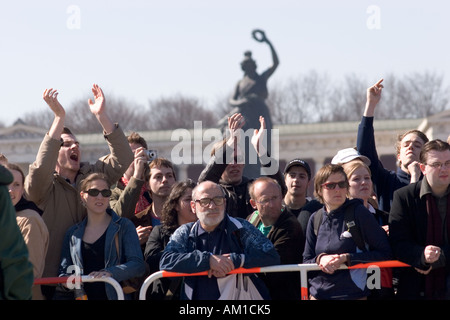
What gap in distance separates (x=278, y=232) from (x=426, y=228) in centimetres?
123

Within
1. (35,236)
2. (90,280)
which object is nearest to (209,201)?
(90,280)

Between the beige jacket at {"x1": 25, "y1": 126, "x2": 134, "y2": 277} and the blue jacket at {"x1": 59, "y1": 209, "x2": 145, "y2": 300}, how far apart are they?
0.19 meters

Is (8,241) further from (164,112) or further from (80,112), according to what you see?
(164,112)

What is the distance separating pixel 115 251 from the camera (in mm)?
8023

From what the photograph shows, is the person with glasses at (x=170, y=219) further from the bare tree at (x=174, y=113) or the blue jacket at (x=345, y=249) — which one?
the bare tree at (x=174, y=113)

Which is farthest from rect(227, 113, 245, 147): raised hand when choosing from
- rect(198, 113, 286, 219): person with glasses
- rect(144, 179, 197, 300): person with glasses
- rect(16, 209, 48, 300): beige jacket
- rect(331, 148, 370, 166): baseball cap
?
Result: rect(16, 209, 48, 300): beige jacket

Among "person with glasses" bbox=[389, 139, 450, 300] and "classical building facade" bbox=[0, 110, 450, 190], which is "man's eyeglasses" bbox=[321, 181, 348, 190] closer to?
"person with glasses" bbox=[389, 139, 450, 300]

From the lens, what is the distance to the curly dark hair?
8578 mm

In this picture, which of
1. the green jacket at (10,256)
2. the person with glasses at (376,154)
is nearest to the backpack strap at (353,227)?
the person with glasses at (376,154)

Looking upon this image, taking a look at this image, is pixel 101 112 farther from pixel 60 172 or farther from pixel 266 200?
pixel 266 200

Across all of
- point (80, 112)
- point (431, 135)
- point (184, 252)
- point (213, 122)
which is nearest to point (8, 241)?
point (184, 252)

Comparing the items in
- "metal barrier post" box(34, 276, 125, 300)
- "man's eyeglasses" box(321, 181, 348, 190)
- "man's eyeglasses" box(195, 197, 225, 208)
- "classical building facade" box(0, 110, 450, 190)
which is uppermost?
"classical building facade" box(0, 110, 450, 190)

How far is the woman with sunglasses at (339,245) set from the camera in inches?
300
